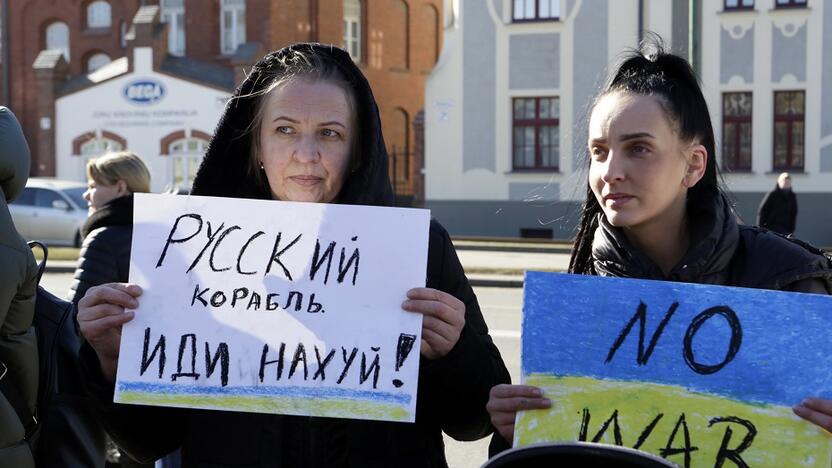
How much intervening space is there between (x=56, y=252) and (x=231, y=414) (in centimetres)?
1794

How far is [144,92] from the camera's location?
3272 centimetres

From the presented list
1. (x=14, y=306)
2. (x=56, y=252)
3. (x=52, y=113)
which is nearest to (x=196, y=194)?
(x=14, y=306)

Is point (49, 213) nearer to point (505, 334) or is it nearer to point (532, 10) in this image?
point (532, 10)

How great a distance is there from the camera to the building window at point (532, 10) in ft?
84.1

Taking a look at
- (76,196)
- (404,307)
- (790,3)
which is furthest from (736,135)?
(404,307)

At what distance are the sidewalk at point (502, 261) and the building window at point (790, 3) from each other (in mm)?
7707

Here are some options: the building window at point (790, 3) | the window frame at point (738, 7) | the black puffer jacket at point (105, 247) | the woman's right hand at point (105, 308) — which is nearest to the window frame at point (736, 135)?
the window frame at point (738, 7)

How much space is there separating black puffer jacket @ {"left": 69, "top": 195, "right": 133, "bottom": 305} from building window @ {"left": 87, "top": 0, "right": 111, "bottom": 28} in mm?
34436

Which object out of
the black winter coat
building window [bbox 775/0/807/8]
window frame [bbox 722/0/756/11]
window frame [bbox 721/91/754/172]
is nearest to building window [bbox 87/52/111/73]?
window frame [bbox 722/0/756/11]

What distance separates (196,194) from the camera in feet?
8.48

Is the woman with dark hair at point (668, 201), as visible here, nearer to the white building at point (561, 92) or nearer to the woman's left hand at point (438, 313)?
the woman's left hand at point (438, 313)

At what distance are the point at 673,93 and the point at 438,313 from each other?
2.68ft

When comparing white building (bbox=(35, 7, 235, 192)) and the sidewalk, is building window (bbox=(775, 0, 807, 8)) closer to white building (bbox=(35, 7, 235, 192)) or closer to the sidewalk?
the sidewalk

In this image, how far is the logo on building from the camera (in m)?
32.6
